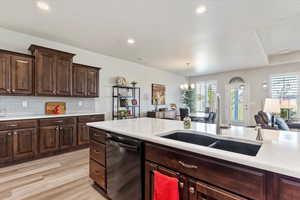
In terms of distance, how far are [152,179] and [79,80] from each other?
3.55 meters

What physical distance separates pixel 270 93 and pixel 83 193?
753 cm

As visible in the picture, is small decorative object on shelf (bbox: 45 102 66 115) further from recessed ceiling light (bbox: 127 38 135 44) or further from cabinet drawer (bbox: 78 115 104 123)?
recessed ceiling light (bbox: 127 38 135 44)

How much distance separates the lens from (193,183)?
43.8 inches

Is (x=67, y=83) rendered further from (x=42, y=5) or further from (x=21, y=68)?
(x=42, y=5)

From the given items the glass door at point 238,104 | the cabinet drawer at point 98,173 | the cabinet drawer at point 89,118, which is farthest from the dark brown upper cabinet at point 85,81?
the glass door at point 238,104

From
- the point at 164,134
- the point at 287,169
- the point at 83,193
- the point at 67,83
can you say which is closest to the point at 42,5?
the point at 67,83

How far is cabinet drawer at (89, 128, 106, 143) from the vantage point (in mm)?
1988

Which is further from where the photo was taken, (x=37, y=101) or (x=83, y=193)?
(x=37, y=101)

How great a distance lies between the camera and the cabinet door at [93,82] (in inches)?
168

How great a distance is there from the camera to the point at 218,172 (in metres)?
0.99

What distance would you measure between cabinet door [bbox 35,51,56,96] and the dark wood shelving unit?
199 cm

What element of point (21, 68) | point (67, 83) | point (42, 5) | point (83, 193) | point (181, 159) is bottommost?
point (83, 193)

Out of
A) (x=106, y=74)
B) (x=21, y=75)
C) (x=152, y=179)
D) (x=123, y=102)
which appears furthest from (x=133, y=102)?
(x=152, y=179)

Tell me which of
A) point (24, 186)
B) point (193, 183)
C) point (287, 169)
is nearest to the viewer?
point (287, 169)
